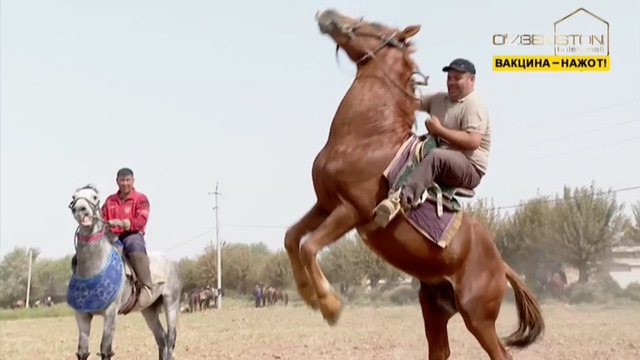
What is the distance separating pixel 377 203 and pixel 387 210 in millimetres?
202

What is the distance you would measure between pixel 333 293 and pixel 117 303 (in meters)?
6.20

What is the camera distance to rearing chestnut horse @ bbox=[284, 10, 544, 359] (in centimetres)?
619

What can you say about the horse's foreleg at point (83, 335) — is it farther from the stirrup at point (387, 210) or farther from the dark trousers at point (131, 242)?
the stirrup at point (387, 210)

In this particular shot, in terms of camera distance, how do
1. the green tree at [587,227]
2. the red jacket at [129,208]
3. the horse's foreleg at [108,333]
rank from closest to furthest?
1. the horse's foreleg at [108,333]
2. the red jacket at [129,208]
3. the green tree at [587,227]

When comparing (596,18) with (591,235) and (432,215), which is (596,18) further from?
(591,235)

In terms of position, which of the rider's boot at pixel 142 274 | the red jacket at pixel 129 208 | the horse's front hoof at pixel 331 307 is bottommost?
the horse's front hoof at pixel 331 307

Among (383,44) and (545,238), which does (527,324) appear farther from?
(545,238)

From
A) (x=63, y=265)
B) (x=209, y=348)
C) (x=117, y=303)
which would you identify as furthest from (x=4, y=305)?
(x=117, y=303)

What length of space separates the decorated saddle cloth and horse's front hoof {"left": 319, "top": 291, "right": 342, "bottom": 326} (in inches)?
33.9

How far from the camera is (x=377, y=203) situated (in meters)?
6.30

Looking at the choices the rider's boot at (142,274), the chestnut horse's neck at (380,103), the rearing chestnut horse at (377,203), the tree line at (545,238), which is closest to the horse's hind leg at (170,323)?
the rider's boot at (142,274)

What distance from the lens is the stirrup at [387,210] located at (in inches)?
241

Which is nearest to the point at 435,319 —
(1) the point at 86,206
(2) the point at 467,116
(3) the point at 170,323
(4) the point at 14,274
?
(2) the point at 467,116

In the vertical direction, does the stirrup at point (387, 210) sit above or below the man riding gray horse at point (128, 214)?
below
